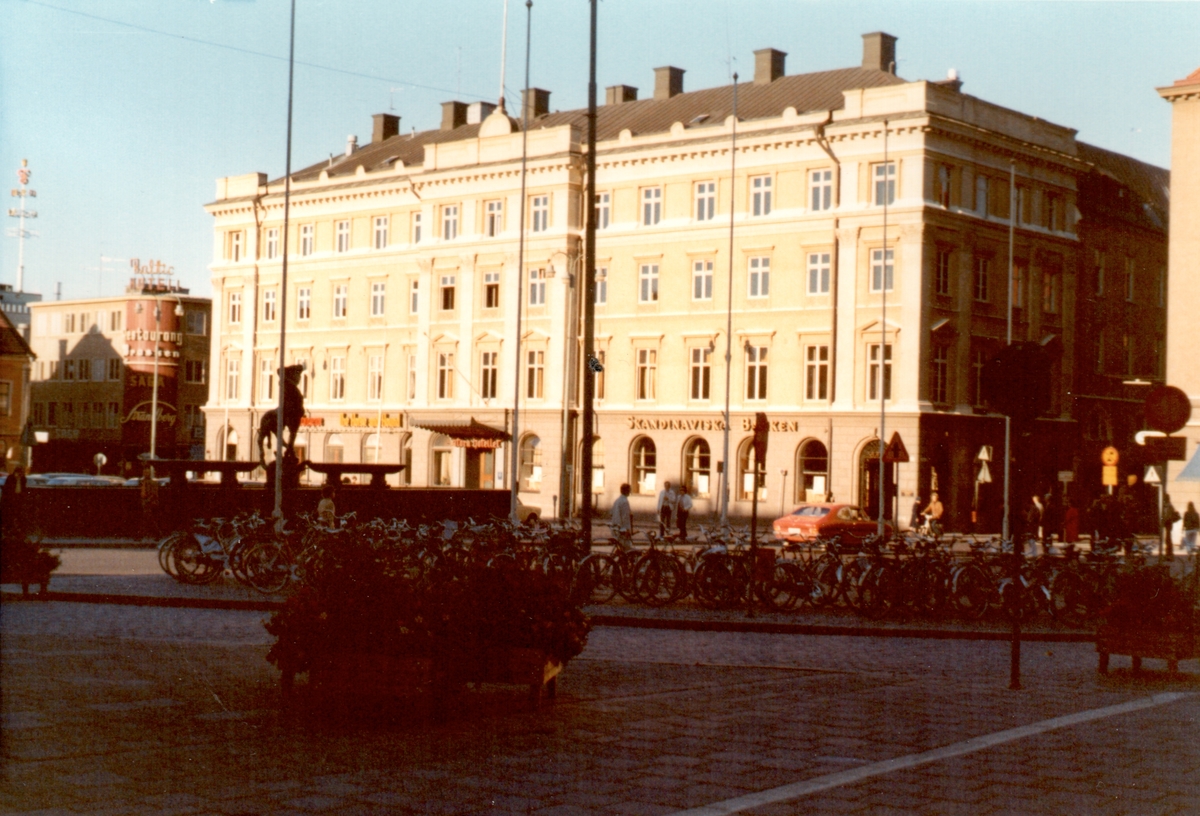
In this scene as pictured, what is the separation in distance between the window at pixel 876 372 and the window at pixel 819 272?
305cm

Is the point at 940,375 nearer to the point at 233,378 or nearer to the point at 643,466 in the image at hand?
the point at 643,466

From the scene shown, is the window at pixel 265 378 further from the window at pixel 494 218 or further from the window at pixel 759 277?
the window at pixel 759 277

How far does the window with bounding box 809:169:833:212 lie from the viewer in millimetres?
60594

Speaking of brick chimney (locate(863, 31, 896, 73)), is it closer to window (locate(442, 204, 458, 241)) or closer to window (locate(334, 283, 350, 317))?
window (locate(442, 204, 458, 241))

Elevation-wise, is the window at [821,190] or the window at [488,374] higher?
the window at [821,190]

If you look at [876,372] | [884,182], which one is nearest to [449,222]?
[884,182]

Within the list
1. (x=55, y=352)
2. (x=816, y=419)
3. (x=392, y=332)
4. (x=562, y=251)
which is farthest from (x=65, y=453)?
(x=816, y=419)

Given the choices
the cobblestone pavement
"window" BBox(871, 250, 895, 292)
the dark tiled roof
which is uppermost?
the dark tiled roof

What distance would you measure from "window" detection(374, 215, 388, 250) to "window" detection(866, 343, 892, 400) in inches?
1054

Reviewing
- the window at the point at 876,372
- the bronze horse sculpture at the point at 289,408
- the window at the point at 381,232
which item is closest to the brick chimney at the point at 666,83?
the window at the point at 381,232

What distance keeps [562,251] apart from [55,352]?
58.2m

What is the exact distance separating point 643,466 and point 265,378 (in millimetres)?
20857

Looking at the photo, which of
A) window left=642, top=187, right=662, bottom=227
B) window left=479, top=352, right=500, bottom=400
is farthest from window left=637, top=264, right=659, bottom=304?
window left=479, top=352, right=500, bottom=400

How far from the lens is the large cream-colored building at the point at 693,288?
5903cm
